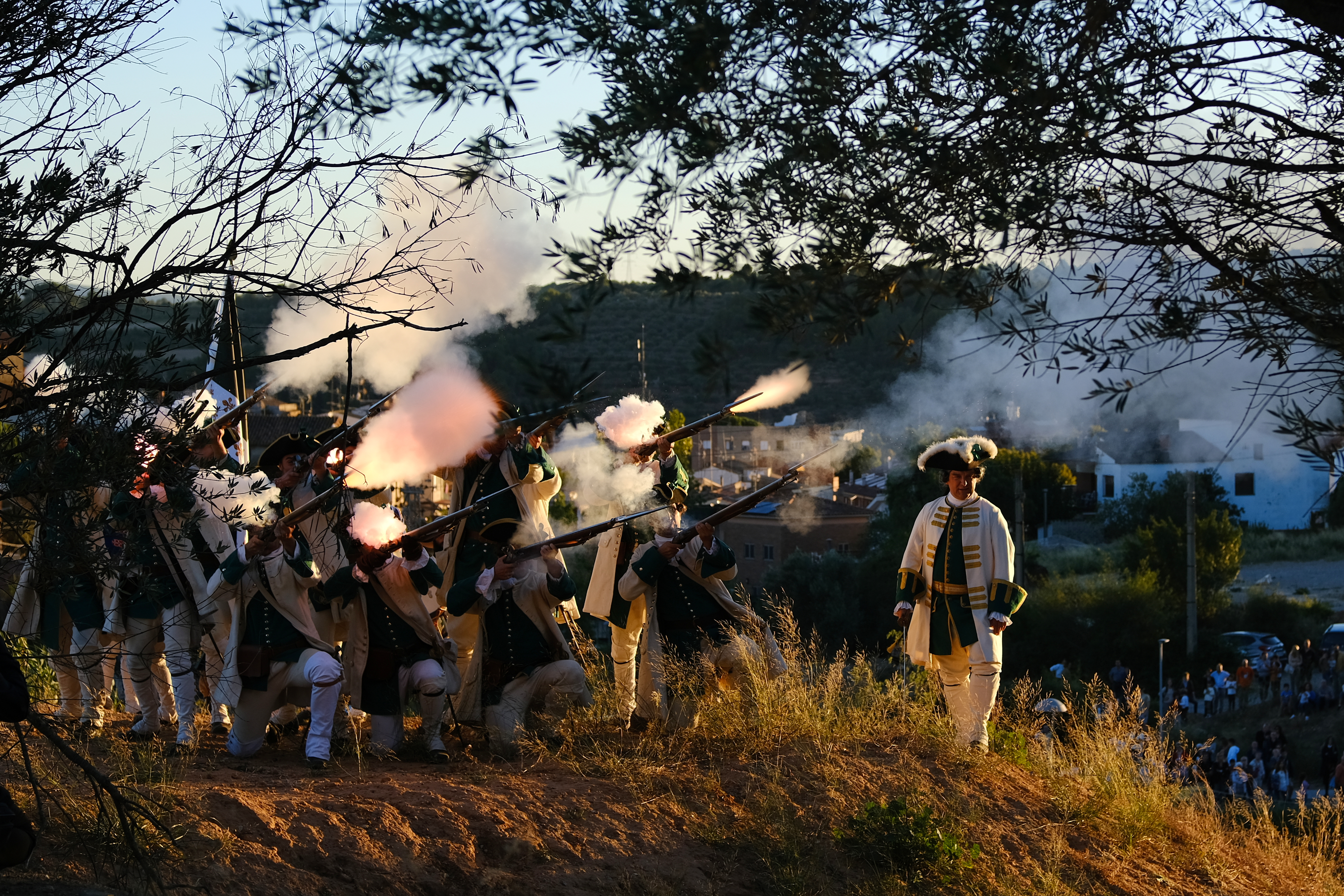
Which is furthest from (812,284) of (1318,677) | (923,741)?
(1318,677)

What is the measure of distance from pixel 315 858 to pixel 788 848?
2442mm

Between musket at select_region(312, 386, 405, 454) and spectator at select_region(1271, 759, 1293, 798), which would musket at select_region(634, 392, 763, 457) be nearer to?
musket at select_region(312, 386, 405, 454)

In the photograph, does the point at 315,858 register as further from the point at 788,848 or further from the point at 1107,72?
the point at 1107,72

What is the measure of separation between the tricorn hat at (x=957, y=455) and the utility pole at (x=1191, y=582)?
95.6 feet

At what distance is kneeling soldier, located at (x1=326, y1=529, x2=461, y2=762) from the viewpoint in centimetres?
848

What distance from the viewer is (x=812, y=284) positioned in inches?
207

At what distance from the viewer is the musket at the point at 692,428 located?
9.42m

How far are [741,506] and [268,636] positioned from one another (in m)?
3.13

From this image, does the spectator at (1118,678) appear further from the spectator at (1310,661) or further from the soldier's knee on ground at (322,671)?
the soldier's knee on ground at (322,671)

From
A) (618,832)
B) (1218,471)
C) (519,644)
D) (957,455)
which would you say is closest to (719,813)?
(618,832)

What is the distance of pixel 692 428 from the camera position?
9523mm

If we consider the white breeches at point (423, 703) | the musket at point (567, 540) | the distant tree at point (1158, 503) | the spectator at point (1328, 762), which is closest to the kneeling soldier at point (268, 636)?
the white breeches at point (423, 703)

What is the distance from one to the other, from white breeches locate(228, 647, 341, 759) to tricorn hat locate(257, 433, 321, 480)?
51.4 inches

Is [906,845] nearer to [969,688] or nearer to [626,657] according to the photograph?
[969,688]
